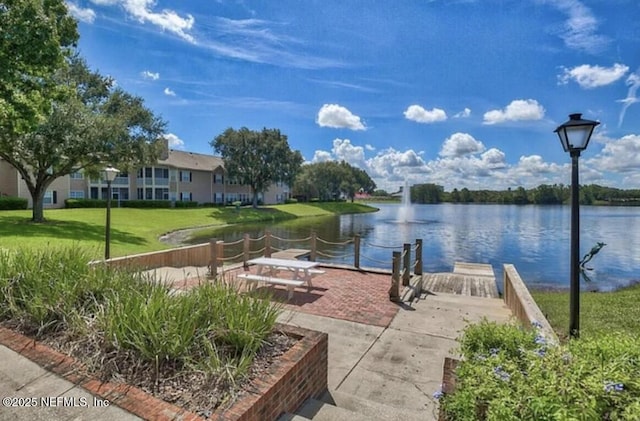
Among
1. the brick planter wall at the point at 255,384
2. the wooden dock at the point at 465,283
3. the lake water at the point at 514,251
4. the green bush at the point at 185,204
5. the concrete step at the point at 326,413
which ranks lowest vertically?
the lake water at the point at 514,251

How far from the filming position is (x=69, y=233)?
1828 cm

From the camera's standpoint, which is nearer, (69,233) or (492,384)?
(492,384)

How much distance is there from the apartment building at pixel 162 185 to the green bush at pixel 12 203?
352 cm

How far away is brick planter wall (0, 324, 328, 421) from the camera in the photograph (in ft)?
8.52

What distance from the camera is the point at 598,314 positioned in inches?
319

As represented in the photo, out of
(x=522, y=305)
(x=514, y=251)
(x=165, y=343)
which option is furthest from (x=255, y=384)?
(x=514, y=251)

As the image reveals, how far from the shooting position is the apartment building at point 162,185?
34.3 metres

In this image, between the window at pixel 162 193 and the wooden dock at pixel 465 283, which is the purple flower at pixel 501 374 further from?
the window at pixel 162 193

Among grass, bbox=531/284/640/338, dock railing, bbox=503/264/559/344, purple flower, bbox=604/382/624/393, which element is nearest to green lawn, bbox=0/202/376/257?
purple flower, bbox=604/382/624/393

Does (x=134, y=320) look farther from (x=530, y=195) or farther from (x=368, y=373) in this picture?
(x=530, y=195)

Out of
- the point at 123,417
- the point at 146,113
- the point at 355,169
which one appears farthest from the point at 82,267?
the point at 355,169

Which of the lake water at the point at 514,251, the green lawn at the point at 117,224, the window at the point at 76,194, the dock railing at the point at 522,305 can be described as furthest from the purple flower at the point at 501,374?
the window at the point at 76,194

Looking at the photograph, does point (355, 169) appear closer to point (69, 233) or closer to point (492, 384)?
point (69, 233)

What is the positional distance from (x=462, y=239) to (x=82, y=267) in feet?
90.6
